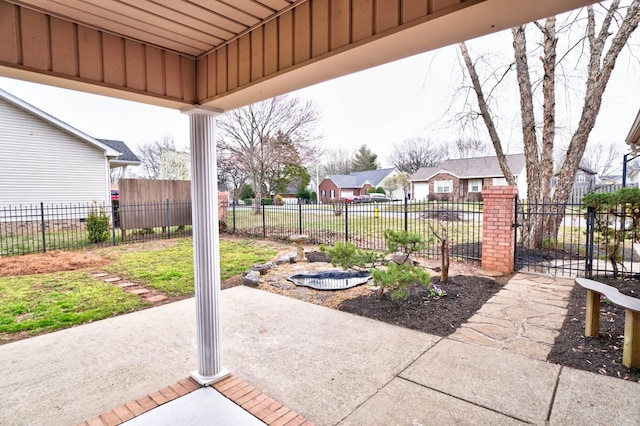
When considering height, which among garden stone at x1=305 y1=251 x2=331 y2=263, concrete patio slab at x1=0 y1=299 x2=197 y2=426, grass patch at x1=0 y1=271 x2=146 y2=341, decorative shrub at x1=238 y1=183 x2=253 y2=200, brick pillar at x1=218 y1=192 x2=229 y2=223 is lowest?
concrete patio slab at x1=0 y1=299 x2=197 y2=426

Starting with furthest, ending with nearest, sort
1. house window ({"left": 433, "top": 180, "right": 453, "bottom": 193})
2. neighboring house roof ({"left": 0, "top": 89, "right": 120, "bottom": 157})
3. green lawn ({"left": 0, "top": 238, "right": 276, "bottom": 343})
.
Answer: house window ({"left": 433, "top": 180, "right": 453, "bottom": 193}), neighboring house roof ({"left": 0, "top": 89, "right": 120, "bottom": 157}), green lawn ({"left": 0, "top": 238, "right": 276, "bottom": 343})

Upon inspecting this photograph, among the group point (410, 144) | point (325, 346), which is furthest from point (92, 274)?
point (410, 144)

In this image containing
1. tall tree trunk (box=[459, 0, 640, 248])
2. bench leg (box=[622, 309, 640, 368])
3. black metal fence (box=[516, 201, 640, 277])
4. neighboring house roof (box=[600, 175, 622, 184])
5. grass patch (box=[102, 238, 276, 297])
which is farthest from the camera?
neighboring house roof (box=[600, 175, 622, 184])

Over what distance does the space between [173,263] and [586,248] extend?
768 centimetres

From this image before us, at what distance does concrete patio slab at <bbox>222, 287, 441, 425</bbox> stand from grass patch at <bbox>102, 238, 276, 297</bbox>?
186 centimetres

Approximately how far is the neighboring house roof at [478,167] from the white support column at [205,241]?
28549 mm

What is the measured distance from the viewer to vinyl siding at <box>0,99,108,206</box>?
36.1 feet

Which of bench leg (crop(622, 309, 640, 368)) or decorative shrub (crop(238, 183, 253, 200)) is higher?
decorative shrub (crop(238, 183, 253, 200))

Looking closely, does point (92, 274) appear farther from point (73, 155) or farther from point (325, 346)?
point (73, 155)

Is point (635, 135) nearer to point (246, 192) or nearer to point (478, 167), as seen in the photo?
point (478, 167)

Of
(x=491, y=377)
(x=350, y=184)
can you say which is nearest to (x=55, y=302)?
(x=491, y=377)

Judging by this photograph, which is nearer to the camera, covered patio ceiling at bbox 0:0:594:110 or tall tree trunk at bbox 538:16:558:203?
covered patio ceiling at bbox 0:0:594:110

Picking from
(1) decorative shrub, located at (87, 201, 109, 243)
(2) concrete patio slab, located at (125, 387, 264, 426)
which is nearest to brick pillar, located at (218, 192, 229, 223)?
(1) decorative shrub, located at (87, 201, 109, 243)

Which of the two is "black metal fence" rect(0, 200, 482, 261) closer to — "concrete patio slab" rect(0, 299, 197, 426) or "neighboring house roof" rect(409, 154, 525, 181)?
"concrete patio slab" rect(0, 299, 197, 426)
